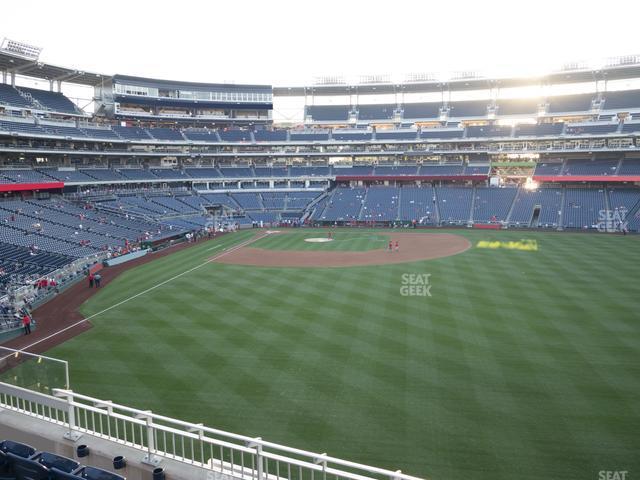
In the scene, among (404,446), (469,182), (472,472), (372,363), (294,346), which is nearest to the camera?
(472,472)

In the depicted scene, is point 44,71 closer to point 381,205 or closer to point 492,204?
point 381,205

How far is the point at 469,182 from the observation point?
71.0 metres

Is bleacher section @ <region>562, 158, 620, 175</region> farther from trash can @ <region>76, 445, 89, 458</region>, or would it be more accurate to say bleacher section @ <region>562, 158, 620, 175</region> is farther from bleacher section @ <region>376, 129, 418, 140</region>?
trash can @ <region>76, 445, 89, 458</region>

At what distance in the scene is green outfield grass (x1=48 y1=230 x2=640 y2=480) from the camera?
1166 cm

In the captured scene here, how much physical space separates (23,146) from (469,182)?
6284 centimetres

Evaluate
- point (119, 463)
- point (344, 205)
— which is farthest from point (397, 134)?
point (119, 463)

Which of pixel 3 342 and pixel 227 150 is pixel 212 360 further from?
pixel 227 150

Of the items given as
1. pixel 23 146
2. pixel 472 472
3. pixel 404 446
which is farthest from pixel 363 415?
pixel 23 146

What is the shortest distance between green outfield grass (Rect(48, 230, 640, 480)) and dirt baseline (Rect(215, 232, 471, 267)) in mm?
6531

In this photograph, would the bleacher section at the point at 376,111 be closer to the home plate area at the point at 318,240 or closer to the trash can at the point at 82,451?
the home plate area at the point at 318,240

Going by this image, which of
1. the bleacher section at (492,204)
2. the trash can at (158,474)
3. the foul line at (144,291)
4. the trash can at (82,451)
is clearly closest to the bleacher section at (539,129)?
the bleacher section at (492,204)

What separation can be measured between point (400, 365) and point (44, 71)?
6163 centimetres

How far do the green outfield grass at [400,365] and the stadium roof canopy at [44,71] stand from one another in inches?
1474

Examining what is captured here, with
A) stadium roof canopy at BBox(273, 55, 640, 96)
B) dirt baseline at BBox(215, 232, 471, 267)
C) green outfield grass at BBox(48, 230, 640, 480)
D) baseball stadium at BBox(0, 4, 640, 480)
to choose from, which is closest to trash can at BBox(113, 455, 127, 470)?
→ baseball stadium at BBox(0, 4, 640, 480)
